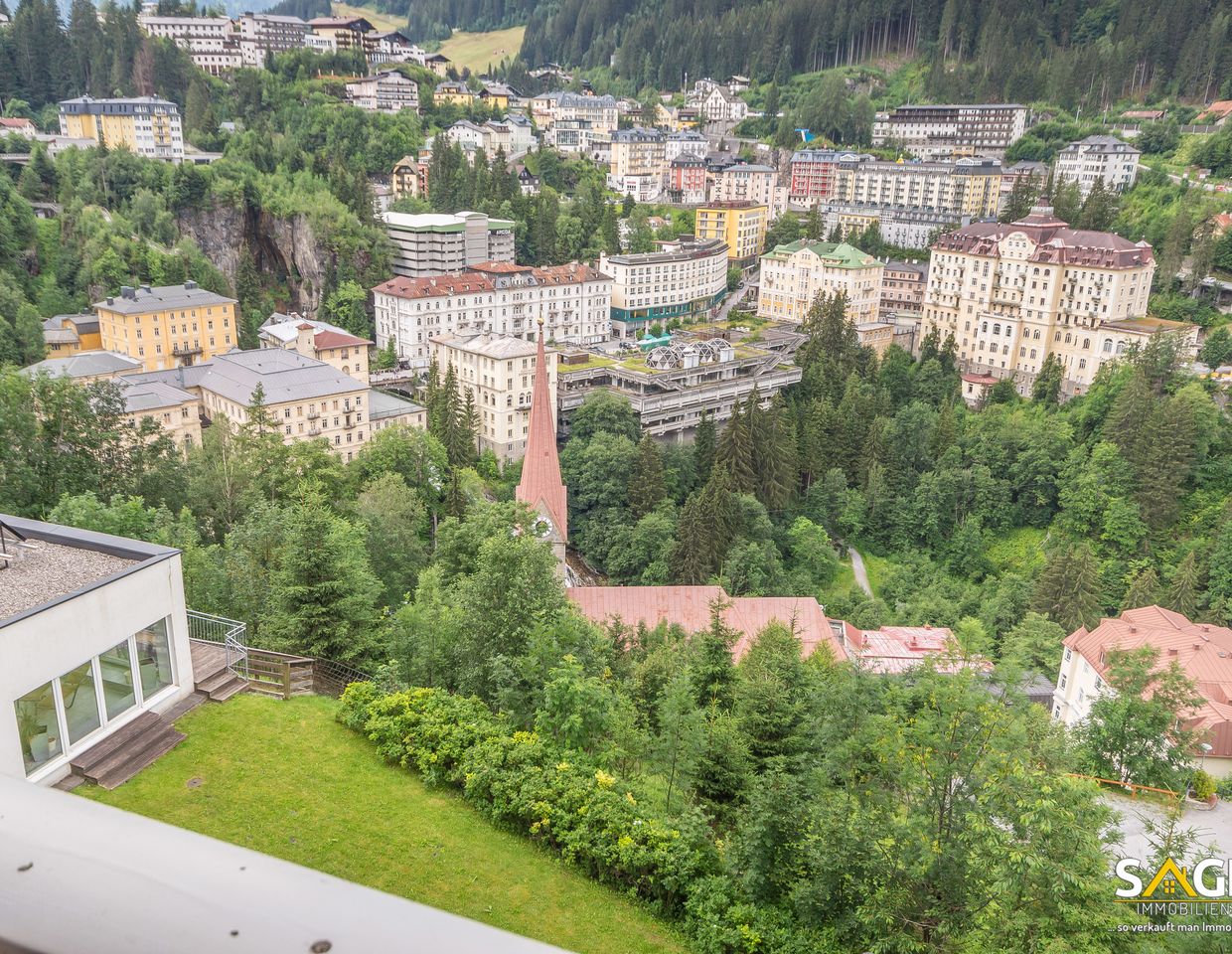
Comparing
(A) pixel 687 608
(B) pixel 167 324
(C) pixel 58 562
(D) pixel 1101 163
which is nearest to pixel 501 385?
(B) pixel 167 324

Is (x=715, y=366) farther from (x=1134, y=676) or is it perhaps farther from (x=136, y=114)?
(x=136, y=114)

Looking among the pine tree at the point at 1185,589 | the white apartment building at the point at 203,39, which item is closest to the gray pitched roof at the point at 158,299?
the pine tree at the point at 1185,589

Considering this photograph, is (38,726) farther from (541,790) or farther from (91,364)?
(91,364)

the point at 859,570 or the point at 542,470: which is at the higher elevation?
the point at 542,470

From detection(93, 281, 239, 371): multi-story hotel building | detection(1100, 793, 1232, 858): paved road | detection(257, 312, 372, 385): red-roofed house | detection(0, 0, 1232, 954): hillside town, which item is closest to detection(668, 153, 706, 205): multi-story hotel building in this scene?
detection(0, 0, 1232, 954): hillside town

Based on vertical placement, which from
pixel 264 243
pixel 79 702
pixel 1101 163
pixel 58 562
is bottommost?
pixel 79 702

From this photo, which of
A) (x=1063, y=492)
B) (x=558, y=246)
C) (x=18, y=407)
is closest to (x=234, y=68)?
(x=558, y=246)

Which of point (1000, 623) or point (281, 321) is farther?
point (281, 321)

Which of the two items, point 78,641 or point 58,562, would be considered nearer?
point 78,641
